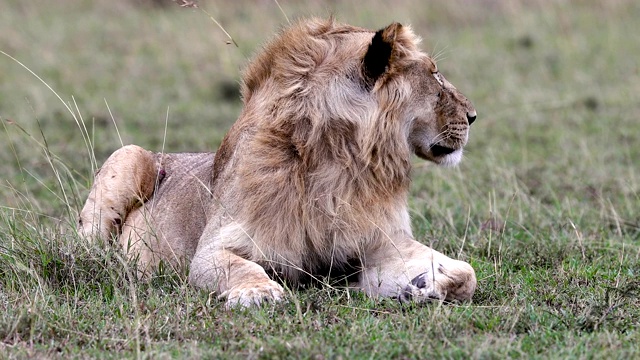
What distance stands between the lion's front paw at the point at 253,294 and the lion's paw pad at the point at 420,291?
0.48 meters

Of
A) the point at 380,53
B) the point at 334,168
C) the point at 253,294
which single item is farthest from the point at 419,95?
the point at 253,294

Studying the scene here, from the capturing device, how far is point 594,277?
441 centimetres

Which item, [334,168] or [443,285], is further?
[334,168]

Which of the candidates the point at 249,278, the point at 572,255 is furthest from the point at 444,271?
the point at 572,255

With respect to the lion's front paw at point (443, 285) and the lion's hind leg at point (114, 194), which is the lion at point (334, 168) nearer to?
the lion's front paw at point (443, 285)

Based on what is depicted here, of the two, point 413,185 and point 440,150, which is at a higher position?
point 440,150

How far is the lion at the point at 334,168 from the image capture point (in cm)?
409

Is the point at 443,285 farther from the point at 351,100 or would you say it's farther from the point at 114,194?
the point at 114,194

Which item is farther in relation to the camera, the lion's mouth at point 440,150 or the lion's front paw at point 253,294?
the lion's mouth at point 440,150

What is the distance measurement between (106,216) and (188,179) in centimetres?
43

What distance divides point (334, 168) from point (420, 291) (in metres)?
0.59

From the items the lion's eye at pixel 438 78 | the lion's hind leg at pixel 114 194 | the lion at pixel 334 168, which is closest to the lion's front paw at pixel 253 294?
the lion at pixel 334 168

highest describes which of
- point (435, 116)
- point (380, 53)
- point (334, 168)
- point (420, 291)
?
point (380, 53)

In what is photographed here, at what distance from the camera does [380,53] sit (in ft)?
13.5
